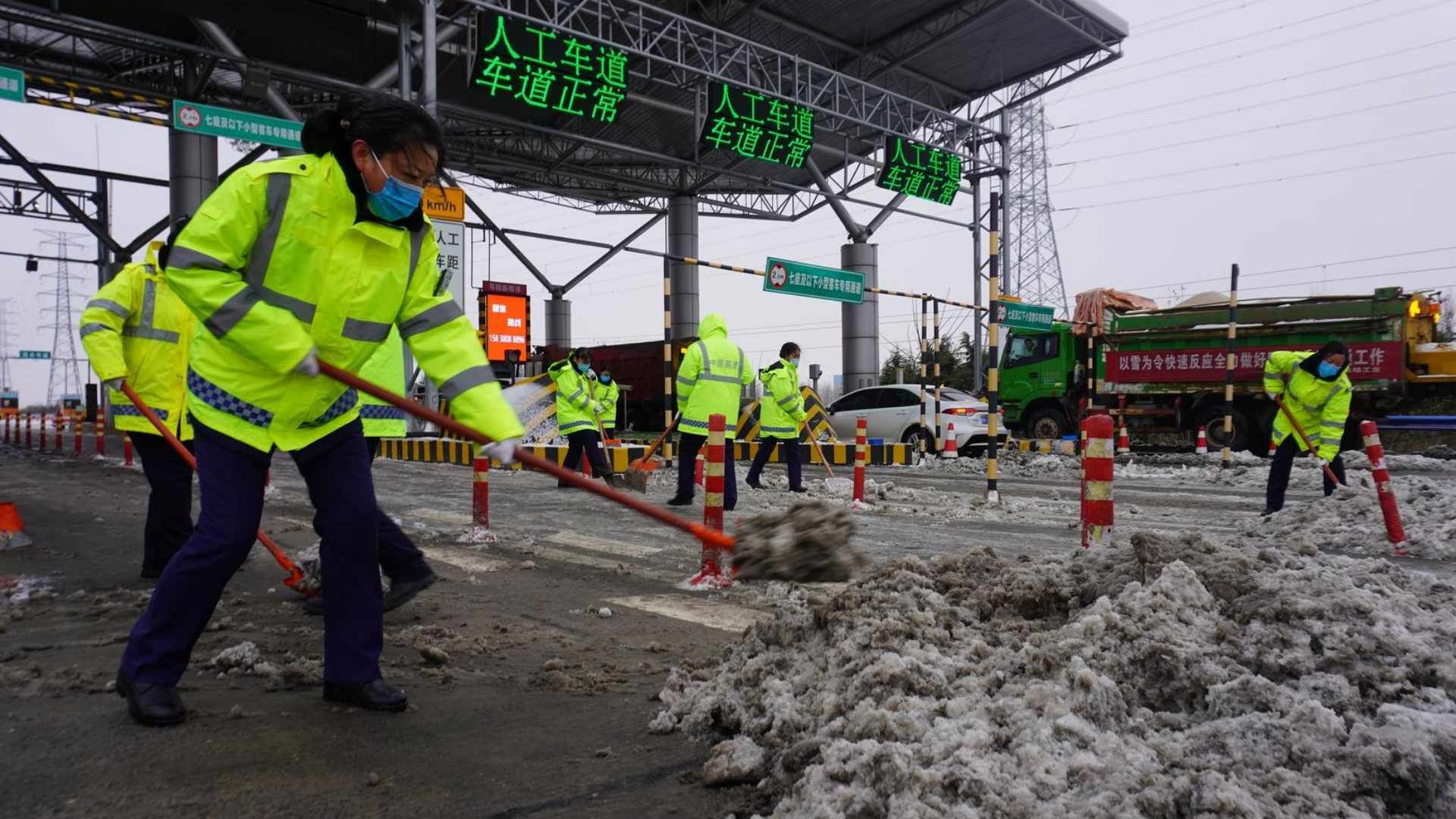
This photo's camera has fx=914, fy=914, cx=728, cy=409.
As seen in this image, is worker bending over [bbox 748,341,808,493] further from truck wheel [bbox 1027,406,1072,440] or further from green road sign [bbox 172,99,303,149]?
truck wheel [bbox 1027,406,1072,440]

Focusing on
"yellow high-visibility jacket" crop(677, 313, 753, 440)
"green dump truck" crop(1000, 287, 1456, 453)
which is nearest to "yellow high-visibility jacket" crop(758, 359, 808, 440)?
"yellow high-visibility jacket" crop(677, 313, 753, 440)

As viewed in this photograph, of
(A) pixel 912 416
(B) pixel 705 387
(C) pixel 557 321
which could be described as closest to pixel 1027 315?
(A) pixel 912 416

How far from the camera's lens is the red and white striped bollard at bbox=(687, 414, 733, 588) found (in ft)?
15.8

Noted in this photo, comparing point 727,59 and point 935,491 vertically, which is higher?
point 727,59

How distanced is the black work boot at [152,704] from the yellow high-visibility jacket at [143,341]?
2622mm

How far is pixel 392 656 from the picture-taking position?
339 centimetres

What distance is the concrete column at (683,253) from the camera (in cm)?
2852

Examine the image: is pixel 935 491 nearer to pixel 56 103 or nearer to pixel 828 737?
pixel 828 737

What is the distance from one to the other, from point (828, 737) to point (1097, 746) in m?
0.61

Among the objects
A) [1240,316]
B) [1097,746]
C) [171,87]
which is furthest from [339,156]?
[171,87]

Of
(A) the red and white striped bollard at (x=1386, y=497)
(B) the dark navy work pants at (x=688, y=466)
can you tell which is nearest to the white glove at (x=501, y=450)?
(A) the red and white striped bollard at (x=1386, y=497)

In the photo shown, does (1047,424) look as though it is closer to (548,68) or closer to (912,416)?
(912,416)

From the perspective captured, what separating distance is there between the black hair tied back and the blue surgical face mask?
2.6 inches

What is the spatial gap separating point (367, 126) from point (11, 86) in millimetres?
12767
